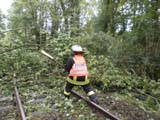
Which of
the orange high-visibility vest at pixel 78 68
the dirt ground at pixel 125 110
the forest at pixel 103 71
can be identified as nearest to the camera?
the dirt ground at pixel 125 110

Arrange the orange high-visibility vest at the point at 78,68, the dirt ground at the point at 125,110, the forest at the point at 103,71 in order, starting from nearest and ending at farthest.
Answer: the dirt ground at the point at 125,110 < the forest at the point at 103,71 < the orange high-visibility vest at the point at 78,68

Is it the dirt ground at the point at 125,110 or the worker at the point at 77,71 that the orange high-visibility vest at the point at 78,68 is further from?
the dirt ground at the point at 125,110

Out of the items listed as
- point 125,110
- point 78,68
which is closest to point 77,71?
point 78,68

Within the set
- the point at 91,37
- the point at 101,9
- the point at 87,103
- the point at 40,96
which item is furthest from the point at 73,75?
the point at 101,9

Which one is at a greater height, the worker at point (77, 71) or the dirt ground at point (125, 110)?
the worker at point (77, 71)

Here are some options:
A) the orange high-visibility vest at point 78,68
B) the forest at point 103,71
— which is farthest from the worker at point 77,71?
the forest at point 103,71

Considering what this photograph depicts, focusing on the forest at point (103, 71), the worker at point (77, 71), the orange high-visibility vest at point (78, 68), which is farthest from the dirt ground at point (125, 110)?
the orange high-visibility vest at point (78, 68)

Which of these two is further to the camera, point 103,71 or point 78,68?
point 103,71

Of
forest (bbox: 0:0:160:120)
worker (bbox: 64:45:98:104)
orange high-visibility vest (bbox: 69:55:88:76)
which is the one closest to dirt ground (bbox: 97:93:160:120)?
forest (bbox: 0:0:160:120)

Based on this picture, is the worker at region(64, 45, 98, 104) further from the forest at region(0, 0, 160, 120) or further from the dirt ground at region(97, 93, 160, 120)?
the dirt ground at region(97, 93, 160, 120)

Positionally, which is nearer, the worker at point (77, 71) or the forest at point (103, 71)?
the forest at point (103, 71)

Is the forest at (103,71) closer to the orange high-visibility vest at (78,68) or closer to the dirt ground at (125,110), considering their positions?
the dirt ground at (125,110)

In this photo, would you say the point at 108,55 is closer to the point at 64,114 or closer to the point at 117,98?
the point at 117,98

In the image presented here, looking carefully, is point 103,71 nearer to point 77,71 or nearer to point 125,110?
point 77,71
